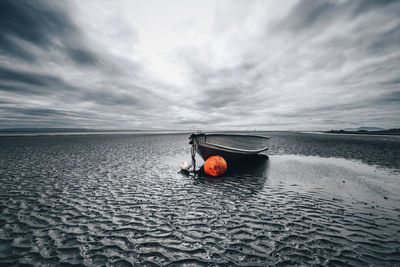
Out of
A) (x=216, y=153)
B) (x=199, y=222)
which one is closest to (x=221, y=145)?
(x=216, y=153)

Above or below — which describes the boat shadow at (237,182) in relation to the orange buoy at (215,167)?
below

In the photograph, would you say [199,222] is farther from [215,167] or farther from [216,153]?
[216,153]

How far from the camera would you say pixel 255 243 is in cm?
514

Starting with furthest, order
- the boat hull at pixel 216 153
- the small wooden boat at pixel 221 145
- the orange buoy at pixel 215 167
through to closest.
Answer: the boat hull at pixel 216 153, the small wooden boat at pixel 221 145, the orange buoy at pixel 215 167

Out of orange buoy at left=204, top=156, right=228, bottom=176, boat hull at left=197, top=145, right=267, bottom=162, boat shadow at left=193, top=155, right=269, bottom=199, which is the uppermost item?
boat hull at left=197, top=145, right=267, bottom=162

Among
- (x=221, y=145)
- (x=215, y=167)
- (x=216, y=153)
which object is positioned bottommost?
(x=215, y=167)

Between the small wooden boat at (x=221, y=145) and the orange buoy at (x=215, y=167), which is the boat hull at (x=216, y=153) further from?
the orange buoy at (x=215, y=167)

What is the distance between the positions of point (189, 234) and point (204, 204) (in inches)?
95.5

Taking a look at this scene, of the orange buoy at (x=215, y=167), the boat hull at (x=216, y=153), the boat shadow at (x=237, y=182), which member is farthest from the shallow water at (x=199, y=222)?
the boat hull at (x=216, y=153)

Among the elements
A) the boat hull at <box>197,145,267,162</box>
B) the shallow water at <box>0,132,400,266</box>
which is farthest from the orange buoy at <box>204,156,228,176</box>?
the boat hull at <box>197,145,267,162</box>

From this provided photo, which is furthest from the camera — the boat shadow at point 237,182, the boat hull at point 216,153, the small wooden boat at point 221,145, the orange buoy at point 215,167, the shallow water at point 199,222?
the boat hull at point 216,153

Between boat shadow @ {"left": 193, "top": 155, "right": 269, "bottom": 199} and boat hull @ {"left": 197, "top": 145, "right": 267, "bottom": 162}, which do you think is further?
boat hull @ {"left": 197, "top": 145, "right": 267, "bottom": 162}

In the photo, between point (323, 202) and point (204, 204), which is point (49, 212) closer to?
point (204, 204)

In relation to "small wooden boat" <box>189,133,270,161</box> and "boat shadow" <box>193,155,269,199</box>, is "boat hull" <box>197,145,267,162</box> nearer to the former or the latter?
"small wooden boat" <box>189,133,270,161</box>
